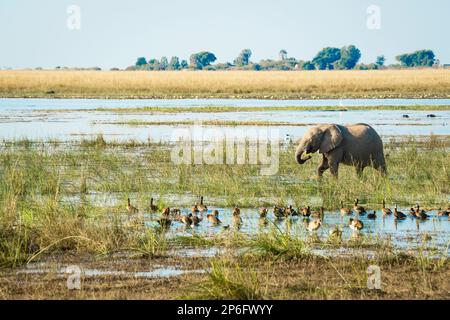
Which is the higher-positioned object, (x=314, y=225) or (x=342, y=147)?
(x=342, y=147)

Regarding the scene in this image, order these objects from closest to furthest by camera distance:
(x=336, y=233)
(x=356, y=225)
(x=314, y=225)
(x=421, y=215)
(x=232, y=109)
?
(x=336, y=233), (x=314, y=225), (x=356, y=225), (x=421, y=215), (x=232, y=109)

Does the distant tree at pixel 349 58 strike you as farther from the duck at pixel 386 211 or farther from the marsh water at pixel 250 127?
the duck at pixel 386 211

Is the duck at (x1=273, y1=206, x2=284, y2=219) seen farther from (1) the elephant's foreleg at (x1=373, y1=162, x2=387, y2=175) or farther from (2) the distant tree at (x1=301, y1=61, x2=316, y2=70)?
(2) the distant tree at (x1=301, y1=61, x2=316, y2=70)

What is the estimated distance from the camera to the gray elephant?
53.8 feet

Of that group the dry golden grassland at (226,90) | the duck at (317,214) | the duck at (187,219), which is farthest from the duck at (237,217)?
the dry golden grassland at (226,90)

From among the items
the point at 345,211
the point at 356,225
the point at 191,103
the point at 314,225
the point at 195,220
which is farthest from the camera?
the point at 191,103

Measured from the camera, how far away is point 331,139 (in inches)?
648

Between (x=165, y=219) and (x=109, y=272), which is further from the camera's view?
(x=165, y=219)

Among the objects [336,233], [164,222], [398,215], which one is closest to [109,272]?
[164,222]

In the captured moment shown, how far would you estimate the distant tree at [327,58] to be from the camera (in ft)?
550

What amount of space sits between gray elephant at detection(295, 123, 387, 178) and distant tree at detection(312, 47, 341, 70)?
5953 inches

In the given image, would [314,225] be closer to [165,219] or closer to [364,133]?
[165,219]

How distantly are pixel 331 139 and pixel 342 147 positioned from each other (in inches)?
10.8

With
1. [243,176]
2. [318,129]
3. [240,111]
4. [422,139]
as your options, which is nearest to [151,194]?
[243,176]
